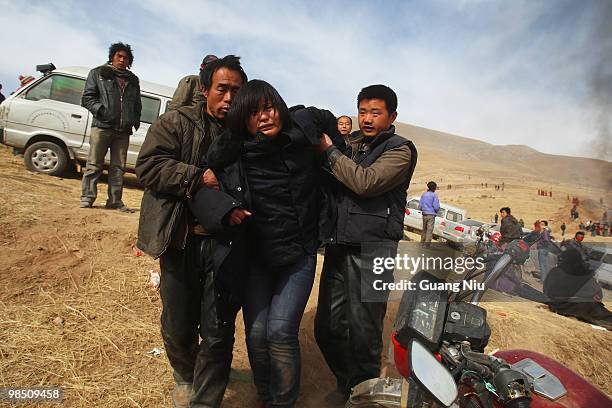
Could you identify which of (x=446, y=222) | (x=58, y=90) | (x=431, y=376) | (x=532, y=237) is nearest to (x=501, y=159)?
(x=446, y=222)

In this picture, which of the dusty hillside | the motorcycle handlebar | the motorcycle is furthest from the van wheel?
the dusty hillside

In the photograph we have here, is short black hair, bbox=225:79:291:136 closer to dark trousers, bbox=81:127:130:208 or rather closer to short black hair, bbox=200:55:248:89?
short black hair, bbox=200:55:248:89

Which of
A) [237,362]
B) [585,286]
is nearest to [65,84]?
[237,362]

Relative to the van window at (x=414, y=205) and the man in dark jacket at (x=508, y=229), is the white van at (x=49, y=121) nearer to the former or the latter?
the man in dark jacket at (x=508, y=229)

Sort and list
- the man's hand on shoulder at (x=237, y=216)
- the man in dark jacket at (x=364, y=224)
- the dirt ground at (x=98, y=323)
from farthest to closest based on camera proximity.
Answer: the dirt ground at (x=98, y=323)
the man in dark jacket at (x=364, y=224)
the man's hand on shoulder at (x=237, y=216)

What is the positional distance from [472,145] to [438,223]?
98136 mm

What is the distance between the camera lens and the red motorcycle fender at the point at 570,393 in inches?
55.4

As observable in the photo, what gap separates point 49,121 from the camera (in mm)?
6742

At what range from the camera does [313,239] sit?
2.16 meters

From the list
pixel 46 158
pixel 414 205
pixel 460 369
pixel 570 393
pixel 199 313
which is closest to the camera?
pixel 460 369

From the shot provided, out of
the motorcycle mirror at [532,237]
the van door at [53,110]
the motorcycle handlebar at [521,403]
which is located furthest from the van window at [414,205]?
the motorcycle handlebar at [521,403]

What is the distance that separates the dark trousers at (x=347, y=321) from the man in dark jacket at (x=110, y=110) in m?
3.70

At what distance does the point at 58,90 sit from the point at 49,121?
2.10ft

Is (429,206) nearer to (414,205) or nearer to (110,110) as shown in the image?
(414,205)
